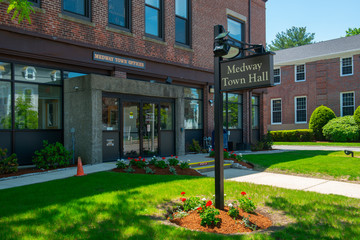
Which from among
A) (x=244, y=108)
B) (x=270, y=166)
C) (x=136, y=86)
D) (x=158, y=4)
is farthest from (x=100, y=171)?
(x=244, y=108)

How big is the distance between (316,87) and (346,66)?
10.8 feet

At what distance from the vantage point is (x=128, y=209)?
5.00 m

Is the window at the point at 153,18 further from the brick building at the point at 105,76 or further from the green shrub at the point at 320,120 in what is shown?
the green shrub at the point at 320,120

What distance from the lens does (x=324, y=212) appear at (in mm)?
5055

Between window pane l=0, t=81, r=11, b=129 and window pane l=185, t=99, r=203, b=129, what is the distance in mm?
→ 8169

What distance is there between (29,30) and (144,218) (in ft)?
25.7

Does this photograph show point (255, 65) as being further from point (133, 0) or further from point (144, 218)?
point (133, 0)

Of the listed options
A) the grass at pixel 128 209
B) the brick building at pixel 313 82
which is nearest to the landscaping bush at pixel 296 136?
the brick building at pixel 313 82

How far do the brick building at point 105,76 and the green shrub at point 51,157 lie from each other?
0.69 m

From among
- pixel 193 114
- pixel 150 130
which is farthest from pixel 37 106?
pixel 193 114

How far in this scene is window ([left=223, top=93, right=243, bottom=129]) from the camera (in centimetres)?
1794

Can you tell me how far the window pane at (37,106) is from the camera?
983 cm

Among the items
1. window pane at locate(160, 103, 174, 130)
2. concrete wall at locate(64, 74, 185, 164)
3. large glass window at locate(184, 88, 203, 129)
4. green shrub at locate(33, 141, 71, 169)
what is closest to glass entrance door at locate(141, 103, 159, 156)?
window pane at locate(160, 103, 174, 130)

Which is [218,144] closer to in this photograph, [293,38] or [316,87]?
[316,87]
